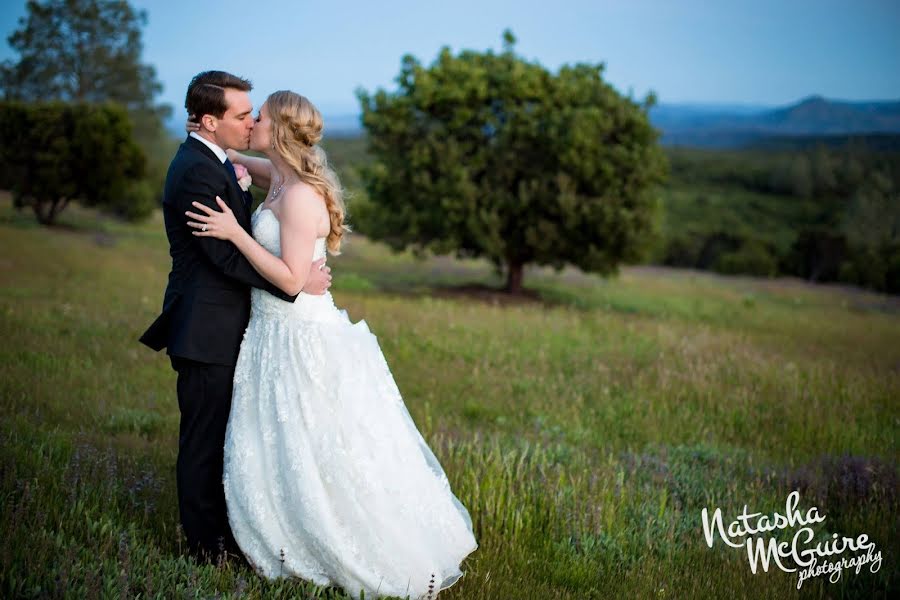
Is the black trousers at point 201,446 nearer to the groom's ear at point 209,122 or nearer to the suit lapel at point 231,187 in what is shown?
the suit lapel at point 231,187

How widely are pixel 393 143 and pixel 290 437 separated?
17.2 m

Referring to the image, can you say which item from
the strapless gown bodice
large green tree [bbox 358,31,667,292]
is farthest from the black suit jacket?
large green tree [bbox 358,31,667,292]

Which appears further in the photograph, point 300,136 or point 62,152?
point 62,152

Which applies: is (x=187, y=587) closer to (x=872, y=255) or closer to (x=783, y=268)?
(x=872, y=255)

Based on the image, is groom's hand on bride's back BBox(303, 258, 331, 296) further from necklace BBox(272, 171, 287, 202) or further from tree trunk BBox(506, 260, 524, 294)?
tree trunk BBox(506, 260, 524, 294)

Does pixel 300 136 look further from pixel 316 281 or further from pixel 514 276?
pixel 514 276

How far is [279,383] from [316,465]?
496mm

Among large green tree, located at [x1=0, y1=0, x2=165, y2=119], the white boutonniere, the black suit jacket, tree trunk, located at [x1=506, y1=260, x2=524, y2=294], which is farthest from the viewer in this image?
large green tree, located at [x1=0, y1=0, x2=165, y2=119]

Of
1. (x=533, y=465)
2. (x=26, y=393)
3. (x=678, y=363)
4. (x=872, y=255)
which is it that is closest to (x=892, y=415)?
(x=678, y=363)

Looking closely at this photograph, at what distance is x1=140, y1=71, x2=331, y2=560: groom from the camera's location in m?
4.05

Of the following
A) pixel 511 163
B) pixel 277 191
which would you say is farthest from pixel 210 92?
pixel 511 163

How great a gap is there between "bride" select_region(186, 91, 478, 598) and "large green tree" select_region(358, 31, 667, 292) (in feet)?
47.9

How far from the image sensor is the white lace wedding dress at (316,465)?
4051mm

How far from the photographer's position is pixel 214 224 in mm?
3918
